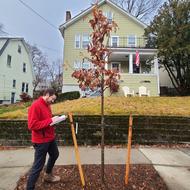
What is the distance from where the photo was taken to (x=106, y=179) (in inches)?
174

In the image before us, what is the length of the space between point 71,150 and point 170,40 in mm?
12943

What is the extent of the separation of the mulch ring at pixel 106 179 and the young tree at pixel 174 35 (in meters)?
13.6

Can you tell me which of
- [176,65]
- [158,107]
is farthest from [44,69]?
[158,107]

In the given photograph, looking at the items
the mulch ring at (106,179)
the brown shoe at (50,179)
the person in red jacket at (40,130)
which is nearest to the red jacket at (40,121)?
the person in red jacket at (40,130)

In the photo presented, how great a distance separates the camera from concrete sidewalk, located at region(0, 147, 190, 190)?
459 cm

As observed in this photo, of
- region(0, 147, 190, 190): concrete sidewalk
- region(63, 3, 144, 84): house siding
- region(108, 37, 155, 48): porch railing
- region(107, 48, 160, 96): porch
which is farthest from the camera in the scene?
region(63, 3, 144, 84): house siding

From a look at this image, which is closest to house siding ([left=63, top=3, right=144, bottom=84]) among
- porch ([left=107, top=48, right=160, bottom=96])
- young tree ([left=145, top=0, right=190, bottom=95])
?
porch ([left=107, top=48, right=160, bottom=96])

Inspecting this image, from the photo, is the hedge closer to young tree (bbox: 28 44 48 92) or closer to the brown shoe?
the brown shoe

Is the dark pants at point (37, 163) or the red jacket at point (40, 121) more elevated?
the red jacket at point (40, 121)

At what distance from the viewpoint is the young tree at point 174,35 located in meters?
17.1

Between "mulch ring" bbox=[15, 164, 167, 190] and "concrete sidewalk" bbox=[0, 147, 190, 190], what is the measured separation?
0.21 meters

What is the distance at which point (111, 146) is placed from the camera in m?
7.37

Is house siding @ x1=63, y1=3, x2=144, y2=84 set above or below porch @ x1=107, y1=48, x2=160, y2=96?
above

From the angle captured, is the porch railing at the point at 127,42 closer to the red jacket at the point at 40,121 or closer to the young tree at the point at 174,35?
the young tree at the point at 174,35
